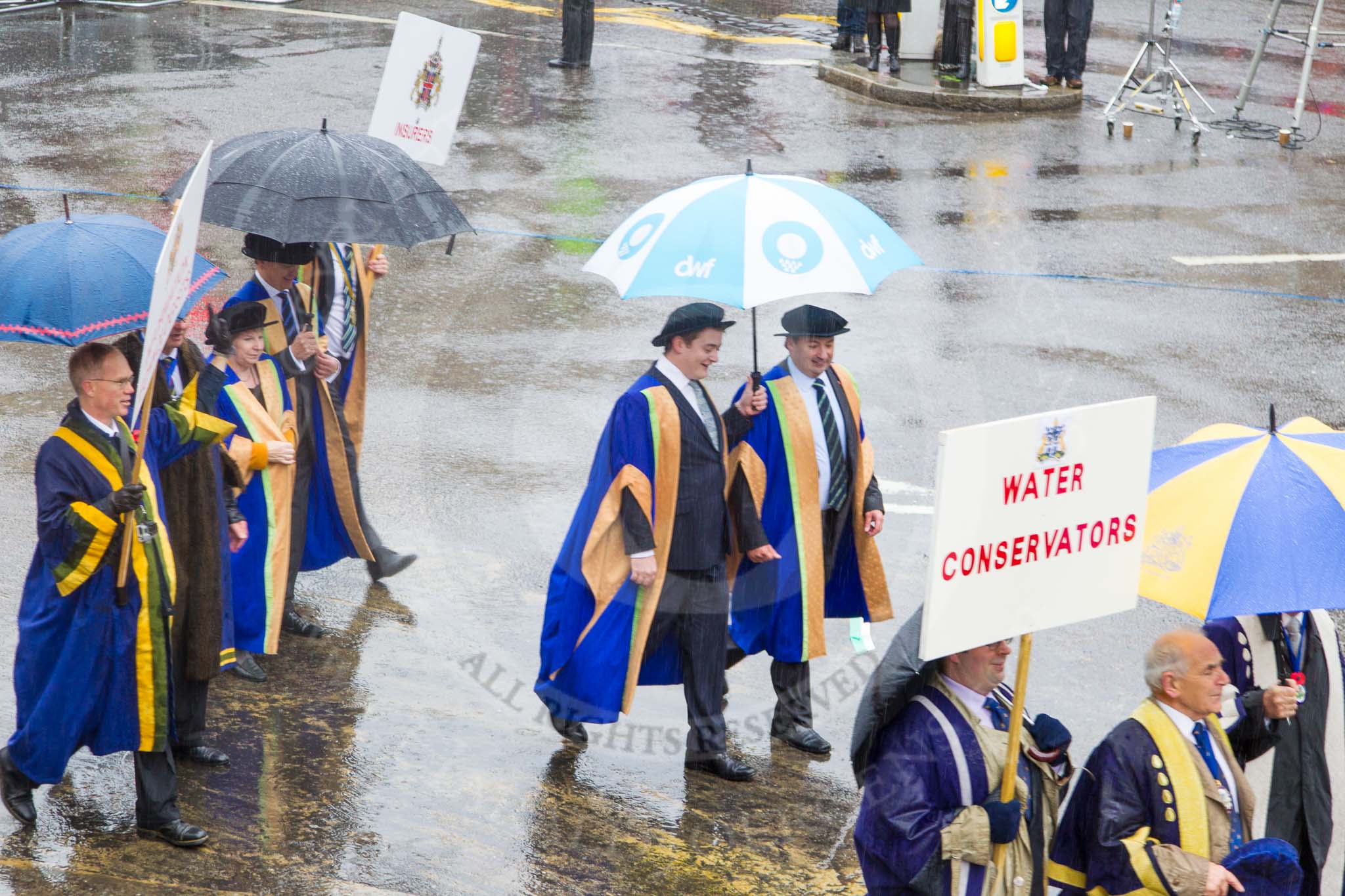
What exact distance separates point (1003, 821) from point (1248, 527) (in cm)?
108

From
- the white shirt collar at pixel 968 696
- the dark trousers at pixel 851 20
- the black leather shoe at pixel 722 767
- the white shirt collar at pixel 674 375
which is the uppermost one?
the dark trousers at pixel 851 20

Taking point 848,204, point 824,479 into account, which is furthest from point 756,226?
point 824,479

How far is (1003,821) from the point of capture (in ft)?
12.5

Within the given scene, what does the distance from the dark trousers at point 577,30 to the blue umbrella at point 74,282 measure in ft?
42.0

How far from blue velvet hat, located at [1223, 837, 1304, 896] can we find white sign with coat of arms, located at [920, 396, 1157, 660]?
2.27 feet

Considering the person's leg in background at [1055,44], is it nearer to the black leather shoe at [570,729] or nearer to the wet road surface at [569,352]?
the wet road surface at [569,352]

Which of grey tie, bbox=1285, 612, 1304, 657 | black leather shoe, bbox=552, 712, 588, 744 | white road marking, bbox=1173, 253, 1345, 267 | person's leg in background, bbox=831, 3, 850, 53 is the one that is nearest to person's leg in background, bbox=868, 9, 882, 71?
person's leg in background, bbox=831, 3, 850, 53

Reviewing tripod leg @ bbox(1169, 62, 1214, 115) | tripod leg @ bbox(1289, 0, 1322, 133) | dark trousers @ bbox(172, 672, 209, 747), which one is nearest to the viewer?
dark trousers @ bbox(172, 672, 209, 747)

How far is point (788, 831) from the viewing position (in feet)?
18.2

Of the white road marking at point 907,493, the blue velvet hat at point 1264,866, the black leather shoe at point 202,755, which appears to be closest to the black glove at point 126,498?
the black leather shoe at point 202,755

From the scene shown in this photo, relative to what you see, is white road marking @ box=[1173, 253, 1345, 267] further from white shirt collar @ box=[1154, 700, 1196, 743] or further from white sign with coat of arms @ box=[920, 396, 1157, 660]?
white sign with coat of arms @ box=[920, 396, 1157, 660]

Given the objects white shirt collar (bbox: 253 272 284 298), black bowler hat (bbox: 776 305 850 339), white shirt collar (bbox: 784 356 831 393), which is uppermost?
black bowler hat (bbox: 776 305 850 339)

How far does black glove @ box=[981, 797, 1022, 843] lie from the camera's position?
382 cm

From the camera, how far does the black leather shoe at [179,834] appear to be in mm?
5105
